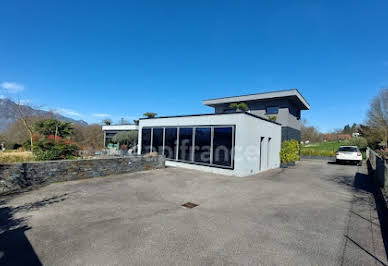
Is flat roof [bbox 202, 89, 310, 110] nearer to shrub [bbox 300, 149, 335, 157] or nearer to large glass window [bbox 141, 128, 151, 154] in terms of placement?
shrub [bbox 300, 149, 335, 157]

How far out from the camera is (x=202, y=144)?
10.2 m

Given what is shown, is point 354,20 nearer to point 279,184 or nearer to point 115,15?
point 279,184

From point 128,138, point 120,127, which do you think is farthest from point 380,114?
point 120,127

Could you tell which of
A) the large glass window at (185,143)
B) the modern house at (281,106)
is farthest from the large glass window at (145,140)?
the modern house at (281,106)

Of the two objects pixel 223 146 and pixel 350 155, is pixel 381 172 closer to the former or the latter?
pixel 223 146

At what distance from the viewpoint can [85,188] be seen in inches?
242

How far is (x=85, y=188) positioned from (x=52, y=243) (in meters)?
3.61

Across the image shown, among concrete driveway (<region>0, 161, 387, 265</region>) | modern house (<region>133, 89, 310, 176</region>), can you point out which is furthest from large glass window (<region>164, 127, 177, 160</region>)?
concrete driveway (<region>0, 161, 387, 265</region>)

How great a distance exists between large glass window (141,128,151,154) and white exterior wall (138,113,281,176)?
926 millimetres

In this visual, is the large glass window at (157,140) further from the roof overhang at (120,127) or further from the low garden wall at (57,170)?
the roof overhang at (120,127)

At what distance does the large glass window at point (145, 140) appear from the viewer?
13.1 metres

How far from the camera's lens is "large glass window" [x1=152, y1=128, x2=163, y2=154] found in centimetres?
1237

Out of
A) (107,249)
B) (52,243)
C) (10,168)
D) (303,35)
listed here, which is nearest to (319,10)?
(303,35)

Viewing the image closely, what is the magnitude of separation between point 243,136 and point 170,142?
510 centimetres
